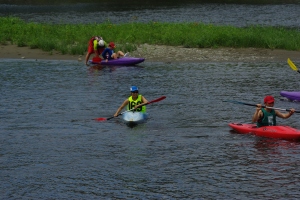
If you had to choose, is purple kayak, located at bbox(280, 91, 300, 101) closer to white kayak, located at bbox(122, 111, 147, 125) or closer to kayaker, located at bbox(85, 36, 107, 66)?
white kayak, located at bbox(122, 111, 147, 125)

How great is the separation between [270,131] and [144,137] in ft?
12.2

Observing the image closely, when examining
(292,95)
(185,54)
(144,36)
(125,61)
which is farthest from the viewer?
(144,36)

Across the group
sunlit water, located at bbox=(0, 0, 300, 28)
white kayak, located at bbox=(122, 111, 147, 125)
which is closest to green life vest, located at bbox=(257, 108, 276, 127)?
white kayak, located at bbox=(122, 111, 147, 125)

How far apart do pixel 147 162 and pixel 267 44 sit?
Answer: 70.1ft

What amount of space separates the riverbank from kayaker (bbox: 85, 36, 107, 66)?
5.39 feet

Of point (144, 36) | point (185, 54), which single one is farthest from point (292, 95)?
point (144, 36)

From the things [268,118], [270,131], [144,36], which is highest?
[144,36]

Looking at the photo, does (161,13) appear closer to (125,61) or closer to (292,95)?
(125,61)

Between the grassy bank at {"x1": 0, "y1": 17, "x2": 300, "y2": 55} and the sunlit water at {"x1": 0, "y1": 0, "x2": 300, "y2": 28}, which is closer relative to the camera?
the grassy bank at {"x1": 0, "y1": 17, "x2": 300, "y2": 55}

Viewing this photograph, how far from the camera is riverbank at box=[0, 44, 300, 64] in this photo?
3491cm

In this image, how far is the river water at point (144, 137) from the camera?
1520 cm

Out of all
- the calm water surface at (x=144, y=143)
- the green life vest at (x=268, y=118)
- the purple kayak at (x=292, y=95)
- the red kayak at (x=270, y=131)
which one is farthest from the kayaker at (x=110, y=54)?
the green life vest at (x=268, y=118)

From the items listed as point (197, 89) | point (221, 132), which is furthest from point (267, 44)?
point (221, 132)

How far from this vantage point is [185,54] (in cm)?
3569
